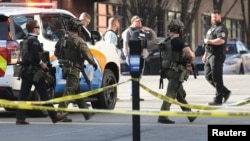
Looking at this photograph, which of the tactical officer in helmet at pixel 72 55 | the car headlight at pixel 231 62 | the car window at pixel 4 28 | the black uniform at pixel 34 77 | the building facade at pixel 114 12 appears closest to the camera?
the black uniform at pixel 34 77

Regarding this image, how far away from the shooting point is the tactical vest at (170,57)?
38.0ft

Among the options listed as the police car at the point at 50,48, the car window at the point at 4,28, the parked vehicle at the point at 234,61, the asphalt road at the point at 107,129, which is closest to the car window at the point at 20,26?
the police car at the point at 50,48

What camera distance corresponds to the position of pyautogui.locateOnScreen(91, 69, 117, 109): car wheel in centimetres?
1352

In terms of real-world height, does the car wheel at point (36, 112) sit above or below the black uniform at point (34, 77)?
below

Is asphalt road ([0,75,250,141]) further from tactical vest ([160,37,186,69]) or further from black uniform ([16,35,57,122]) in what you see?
tactical vest ([160,37,186,69])

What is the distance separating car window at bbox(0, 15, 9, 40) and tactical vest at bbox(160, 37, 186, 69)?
2.69 m

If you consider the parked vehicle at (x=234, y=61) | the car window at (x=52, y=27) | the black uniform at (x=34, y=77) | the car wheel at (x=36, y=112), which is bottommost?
the parked vehicle at (x=234, y=61)

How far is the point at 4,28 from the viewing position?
12.4m

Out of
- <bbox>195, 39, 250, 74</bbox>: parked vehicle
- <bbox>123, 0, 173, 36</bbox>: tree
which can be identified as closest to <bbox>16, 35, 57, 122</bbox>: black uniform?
<bbox>195, 39, 250, 74</bbox>: parked vehicle

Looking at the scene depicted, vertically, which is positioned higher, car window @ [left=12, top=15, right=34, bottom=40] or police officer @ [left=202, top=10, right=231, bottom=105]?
car window @ [left=12, top=15, right=34, bottom=40]

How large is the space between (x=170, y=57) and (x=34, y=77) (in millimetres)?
2167

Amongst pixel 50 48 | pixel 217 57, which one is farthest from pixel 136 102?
pixel 217 57

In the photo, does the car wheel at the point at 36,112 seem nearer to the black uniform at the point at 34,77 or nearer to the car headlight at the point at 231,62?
the black uniform at the point at 34,77

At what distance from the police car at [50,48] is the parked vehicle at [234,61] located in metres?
13.5
